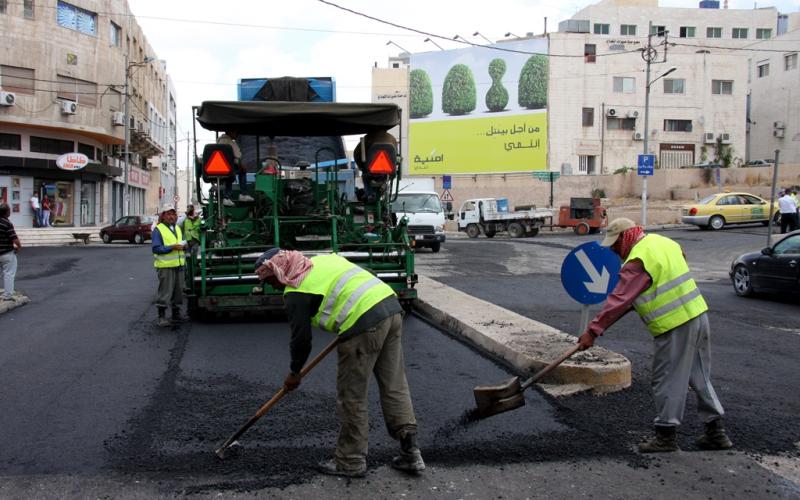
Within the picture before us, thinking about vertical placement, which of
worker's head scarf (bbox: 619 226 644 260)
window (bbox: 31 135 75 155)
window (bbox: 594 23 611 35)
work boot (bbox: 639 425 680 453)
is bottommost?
work boot (bbox: 639 425 680 453)

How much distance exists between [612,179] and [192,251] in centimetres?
3938

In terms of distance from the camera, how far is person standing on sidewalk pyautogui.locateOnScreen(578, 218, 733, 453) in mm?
4504

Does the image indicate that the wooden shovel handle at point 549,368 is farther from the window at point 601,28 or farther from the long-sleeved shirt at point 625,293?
the window at point 601,28

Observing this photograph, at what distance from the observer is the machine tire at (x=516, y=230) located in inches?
1242

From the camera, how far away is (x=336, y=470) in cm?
419

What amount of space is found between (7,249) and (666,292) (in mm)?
10633

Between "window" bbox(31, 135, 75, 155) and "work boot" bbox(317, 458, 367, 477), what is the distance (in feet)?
122

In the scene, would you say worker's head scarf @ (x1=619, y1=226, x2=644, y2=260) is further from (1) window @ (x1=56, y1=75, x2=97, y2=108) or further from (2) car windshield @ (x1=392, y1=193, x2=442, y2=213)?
(1) window @ (x1=56, y1=75, x2=97, y2=108)

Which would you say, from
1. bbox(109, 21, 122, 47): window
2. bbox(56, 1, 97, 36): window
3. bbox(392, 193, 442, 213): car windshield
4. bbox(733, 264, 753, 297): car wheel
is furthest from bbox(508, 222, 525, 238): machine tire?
bbox(109, 21, 122, 47): window

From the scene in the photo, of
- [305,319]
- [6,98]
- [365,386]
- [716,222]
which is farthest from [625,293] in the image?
[6,98]

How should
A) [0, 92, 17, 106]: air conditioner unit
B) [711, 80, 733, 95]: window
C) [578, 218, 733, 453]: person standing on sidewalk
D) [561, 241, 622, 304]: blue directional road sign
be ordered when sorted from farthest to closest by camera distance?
1. [711, 80, 733, 95]: window
2. [0, 92, 17, 106]: air conditioner unit
3. [561, 241, 622, 304]: blue directional road sign
4. [578, 218, 733, 453]: person standing on sidewalk

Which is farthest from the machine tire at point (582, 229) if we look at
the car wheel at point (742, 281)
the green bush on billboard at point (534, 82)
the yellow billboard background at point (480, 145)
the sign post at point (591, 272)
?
the sign post at point (591, 272)

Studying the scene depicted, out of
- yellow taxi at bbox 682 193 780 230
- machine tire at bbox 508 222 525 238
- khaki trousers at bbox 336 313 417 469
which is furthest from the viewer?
machine tire at bbox 508 222 525 238

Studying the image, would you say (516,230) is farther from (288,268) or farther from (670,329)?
(288,268)
